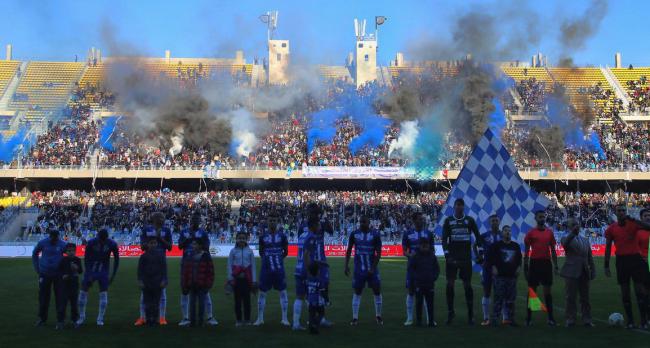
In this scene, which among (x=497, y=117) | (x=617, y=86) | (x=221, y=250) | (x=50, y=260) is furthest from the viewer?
(x=617, y=86)

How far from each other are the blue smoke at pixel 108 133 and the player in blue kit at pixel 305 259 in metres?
55.7

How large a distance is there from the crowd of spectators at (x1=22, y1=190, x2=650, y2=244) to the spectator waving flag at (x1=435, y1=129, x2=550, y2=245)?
30.6 m

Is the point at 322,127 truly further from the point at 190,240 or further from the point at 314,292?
the point at 314,292

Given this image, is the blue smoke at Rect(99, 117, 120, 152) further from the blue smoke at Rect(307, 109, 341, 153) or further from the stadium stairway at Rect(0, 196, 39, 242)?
the blue smoke at Rect(307, 109, 341, 153)

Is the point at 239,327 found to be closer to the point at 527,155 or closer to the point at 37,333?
the point at 37,333

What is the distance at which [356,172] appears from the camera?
62125 mm

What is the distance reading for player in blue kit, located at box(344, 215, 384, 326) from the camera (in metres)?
14.0

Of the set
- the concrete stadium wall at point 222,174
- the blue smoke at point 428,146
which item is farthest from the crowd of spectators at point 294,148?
the blue smoke at point 428,146

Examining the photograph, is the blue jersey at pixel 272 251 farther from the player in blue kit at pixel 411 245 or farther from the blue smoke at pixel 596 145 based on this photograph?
the blue smoke at pixel 596 145

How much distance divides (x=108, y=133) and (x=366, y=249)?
190 ft

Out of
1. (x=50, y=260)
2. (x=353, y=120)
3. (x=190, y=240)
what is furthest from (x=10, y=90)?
(x=190, y=240)

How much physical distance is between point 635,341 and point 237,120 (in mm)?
62478

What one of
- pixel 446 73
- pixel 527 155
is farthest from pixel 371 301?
pixel 446 73

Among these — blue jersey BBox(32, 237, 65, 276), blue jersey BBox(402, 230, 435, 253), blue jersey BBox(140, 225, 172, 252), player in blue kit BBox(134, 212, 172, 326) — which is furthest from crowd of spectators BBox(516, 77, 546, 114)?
blue jersey BBox(32, 237, 65, 276)
